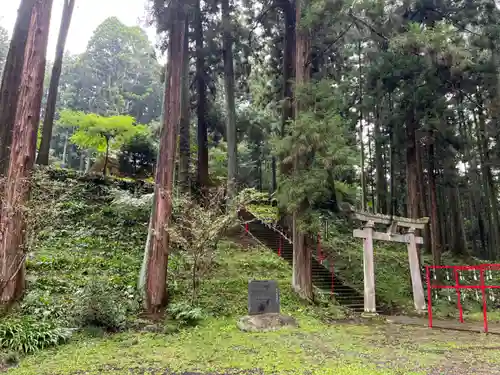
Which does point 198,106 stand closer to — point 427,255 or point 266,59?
point 266,59

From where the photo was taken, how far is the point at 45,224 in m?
6.93

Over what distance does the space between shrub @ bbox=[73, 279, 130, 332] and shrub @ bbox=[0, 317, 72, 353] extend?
0.47 metres

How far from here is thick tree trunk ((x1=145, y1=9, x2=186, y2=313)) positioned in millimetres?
8227

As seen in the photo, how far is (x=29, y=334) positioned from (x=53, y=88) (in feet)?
34.9

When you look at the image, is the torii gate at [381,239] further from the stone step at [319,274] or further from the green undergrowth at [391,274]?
the stone step at [319,274]

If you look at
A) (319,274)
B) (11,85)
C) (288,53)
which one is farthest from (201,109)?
(319,274)

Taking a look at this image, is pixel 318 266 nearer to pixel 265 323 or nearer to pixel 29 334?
pixel 265 323

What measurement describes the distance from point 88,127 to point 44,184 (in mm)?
9695

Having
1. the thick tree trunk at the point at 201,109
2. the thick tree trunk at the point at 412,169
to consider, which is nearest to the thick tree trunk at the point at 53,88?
the thick tree trunk at the point at 201,109

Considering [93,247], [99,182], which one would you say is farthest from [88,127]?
[93,247]

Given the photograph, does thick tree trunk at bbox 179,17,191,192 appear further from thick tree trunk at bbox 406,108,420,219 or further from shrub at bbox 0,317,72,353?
thick tree trunk at bbox 406,108,420,219

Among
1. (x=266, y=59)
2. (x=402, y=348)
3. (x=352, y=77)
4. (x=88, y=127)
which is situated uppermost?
(x=266, y=59)

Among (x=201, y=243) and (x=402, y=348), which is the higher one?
A: (x=201, y=243)

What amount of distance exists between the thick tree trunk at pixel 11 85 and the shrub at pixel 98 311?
146 inches
